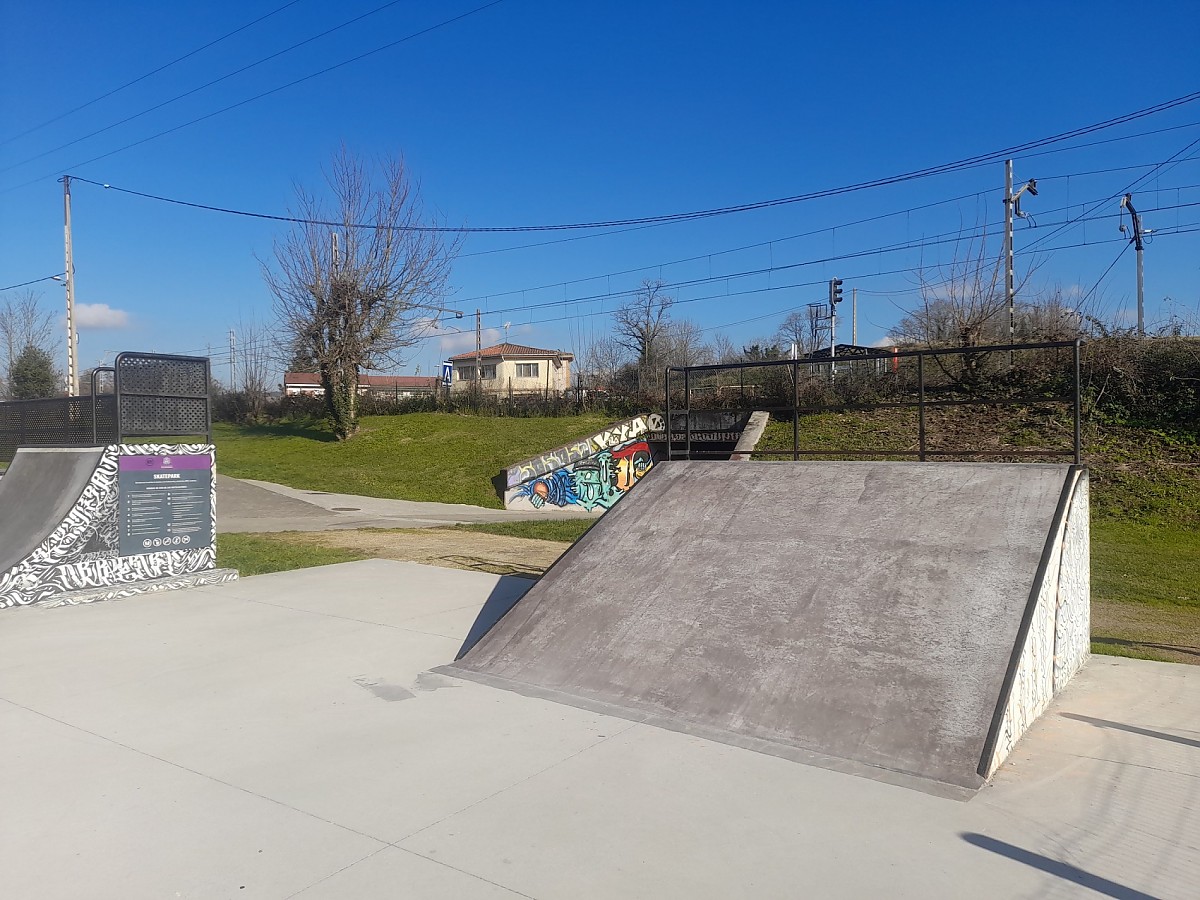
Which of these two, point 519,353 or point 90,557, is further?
point 519,353

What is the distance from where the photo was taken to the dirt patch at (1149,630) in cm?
751

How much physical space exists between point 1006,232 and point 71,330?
31.7 m

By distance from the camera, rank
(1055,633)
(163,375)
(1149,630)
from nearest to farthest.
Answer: (1055,633), (1149,630), (163,375)

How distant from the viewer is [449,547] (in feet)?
46.5

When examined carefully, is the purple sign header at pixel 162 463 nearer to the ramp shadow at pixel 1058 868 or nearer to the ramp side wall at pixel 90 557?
the ramp side wall at pixel 90 557

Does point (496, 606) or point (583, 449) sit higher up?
point (583, 449)

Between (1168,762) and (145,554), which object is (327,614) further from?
(1168,762)

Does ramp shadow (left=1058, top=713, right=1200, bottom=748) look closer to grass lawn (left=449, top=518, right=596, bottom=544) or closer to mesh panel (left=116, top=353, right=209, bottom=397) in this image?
mesh panel (left=116, top=353, right=209, bottom=397)

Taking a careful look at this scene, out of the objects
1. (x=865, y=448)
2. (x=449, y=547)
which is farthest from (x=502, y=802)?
(x=865, y=448)

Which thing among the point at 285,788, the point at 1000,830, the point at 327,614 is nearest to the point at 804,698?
the point at 1000,830

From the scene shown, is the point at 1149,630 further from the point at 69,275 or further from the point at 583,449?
the point at 69,275

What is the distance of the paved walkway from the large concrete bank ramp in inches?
486

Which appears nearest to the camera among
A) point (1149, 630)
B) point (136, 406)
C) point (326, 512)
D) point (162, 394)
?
point (1149, 630)

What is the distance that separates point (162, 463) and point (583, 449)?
15193mm
